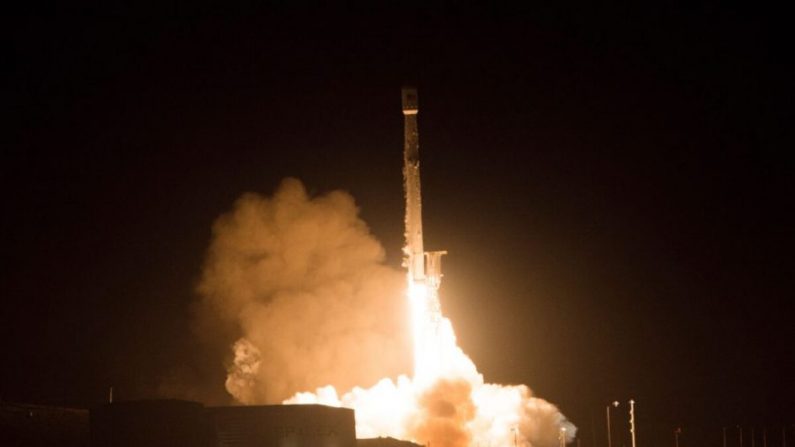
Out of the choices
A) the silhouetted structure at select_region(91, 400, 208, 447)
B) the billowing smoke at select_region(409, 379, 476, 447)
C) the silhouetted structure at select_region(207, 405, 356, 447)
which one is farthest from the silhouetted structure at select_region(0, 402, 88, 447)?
the billowing smoke at select_region(409, 379, 476, 447)

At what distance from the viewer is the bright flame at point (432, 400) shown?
203 feet

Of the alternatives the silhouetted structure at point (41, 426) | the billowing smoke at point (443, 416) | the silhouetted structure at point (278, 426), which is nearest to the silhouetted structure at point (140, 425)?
the silhouetted structure at point (278, 426)

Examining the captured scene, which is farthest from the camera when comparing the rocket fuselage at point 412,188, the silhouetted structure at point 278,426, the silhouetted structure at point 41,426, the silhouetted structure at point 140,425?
the rocket fuselage at point 412,188

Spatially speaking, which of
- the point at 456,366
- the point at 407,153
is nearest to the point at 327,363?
the point at 456,366

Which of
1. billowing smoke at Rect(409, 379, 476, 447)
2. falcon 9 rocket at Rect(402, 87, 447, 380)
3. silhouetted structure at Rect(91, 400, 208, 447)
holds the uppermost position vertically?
falcon 9 rocket at Rect(402, 87, 447, 380)

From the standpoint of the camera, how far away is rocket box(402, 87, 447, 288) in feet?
200

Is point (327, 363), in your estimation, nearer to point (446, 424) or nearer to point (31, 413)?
point (446, 424)

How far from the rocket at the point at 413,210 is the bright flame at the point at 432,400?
0.65 m

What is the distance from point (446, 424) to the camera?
61.5 m

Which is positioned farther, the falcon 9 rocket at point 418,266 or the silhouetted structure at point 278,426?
the falcon 9 rocket at point 418,266

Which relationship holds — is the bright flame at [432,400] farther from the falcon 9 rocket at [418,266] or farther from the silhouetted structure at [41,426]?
the silhouetted structure at [41,426]

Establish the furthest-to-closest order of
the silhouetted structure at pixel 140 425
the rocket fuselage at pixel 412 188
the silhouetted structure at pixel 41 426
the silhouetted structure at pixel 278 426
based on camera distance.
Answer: the rocket fuselage at pixel 412 188, the silhouetted structure at pixel 278 426, the silhouetted structure at pixel 41 426, the silhouetted structure at pixel 140 425

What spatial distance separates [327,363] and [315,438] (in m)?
16.0

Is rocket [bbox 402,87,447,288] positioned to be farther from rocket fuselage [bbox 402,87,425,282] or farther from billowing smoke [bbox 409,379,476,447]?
billowing smoke [bbox 409,379,476,447]
